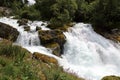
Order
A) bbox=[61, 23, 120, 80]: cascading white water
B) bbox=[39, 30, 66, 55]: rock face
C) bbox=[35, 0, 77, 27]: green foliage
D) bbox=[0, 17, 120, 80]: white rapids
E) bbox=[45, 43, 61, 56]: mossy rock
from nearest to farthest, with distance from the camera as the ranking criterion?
bbox=[61, 23, 120, 80]: cascading white water → bbox=[0, 17, 120, 80]: white rapids → bbox=[45, 43, 61, 56]: mossy rock → bbox=[39, 30, 66, 55]: rock face → bbox=[35, 0, 77, 27]: green foliage

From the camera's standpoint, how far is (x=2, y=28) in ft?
83.0

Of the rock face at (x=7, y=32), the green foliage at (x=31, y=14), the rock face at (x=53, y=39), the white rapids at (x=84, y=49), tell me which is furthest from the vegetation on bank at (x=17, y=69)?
the green foliage at (x=31, y=14)

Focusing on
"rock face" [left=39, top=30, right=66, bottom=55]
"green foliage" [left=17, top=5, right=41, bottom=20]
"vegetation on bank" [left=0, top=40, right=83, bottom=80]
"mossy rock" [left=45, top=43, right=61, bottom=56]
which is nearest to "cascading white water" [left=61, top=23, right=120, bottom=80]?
"rock face" [left=39, top=30, right=66, bottom=55]

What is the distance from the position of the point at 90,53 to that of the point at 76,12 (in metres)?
11.4

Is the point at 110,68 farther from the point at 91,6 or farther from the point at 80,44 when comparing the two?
the point at 91,6

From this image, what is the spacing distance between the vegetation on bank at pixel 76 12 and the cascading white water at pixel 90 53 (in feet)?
9.16

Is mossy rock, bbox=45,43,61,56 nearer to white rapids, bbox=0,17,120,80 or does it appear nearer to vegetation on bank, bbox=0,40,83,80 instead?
white rapids, bbox=0,17,120,80

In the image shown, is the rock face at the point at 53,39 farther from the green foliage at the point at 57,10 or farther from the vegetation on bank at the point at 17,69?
the vegetation on bank at the point at 17,69

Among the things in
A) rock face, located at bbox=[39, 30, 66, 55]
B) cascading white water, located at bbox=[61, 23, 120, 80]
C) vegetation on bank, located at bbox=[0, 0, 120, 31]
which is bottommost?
cascading white water, located at bbox=[61, 23, 120, 80]

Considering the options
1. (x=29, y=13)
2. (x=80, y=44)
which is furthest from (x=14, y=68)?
(x=29, y=13)

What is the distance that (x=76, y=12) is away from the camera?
3412 centimetres

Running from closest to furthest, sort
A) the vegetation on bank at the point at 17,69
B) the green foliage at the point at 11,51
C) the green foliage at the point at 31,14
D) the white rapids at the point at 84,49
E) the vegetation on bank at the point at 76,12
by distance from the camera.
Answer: the vegetation on bank at the point at 17,69 → the green foliage at the point at 11,51 → the white rapids at the point at 84,49 → the vegetation on bank at the point at 76,12 → the green foliage at the point at 31,14

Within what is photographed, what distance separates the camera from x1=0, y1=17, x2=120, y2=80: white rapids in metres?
21.7

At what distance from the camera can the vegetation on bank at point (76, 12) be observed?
30.2 metres
